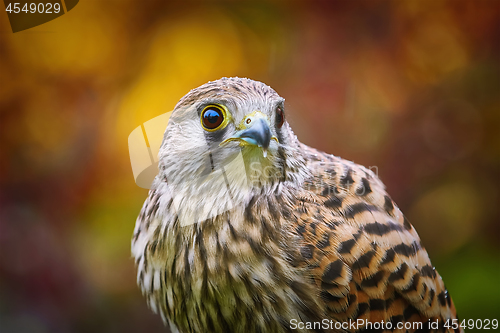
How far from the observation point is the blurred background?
149 centimetres

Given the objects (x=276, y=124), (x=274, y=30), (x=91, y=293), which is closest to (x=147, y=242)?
(x=276, y=124)

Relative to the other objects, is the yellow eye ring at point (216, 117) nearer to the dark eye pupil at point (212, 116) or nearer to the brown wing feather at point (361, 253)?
the dark eye pupil at point (212, 116)

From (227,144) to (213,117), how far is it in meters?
0.08

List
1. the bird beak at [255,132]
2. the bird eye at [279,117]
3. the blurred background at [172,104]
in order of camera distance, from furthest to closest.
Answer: the blurred background at [172,104] → the bird eye at [279,117] → the bird beak at [255,132]

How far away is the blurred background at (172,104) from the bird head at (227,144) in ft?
0.90

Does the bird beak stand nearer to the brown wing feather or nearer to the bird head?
the bird head

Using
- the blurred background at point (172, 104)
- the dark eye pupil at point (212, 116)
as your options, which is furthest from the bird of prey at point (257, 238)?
the blurred background at point (172, 104)

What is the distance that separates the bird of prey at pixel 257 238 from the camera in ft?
3.49

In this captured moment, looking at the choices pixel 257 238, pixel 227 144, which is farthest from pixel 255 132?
pixel 257 238

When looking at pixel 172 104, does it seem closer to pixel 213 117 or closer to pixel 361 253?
pixel 213 117

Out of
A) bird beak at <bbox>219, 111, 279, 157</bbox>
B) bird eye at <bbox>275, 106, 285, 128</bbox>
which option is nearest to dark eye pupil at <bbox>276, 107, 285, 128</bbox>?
bird eye at <bbox>275, 106, 285, 128</bbox>

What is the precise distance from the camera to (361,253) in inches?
44.1

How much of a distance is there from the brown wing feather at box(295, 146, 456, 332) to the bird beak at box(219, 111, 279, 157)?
24 cm

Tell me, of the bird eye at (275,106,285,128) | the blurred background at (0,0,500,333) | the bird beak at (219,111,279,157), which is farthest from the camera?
the blurred background at (0,0,500,333)
